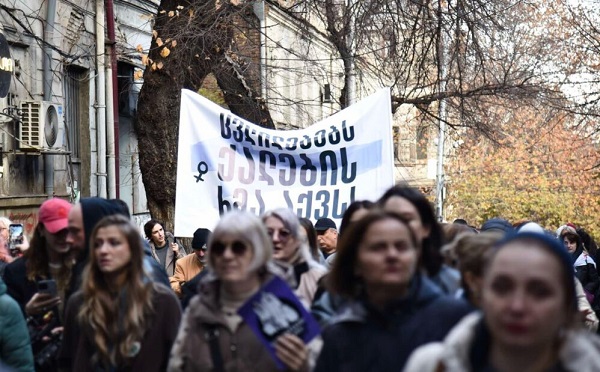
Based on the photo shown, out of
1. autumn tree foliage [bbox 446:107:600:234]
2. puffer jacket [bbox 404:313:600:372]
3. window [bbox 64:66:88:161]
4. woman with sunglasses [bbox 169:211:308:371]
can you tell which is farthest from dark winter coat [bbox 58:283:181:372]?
autumn tree foliage [bbox 446:107:600:234]

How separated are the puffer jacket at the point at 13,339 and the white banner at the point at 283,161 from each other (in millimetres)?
4783

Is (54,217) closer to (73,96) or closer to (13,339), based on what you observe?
(13,339)

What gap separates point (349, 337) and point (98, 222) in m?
1.89

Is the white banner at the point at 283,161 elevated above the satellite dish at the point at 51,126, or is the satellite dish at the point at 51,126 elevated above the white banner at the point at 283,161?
the satellite dish at the point at 51,126

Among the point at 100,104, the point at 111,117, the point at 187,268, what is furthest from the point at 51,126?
the point at 187,268

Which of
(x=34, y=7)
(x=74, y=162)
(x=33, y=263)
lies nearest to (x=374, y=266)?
(x=33, y=263)

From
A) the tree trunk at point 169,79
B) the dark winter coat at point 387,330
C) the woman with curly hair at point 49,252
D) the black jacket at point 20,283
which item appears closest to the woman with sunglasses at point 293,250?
the woman with curly hair at point 49,252

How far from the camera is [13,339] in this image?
18.8 ft

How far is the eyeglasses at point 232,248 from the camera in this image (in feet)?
16.1

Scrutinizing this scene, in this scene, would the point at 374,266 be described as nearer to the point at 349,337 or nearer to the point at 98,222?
the point at 349,337

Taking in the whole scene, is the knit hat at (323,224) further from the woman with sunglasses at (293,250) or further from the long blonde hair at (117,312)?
the long blonde hair at (117,312)

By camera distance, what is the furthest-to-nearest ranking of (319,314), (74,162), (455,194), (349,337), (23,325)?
1. (455,194)
2. (74,162)
3. (23,325)
4. (319,314)
5. (349,337)

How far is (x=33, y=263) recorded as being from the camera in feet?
21.5

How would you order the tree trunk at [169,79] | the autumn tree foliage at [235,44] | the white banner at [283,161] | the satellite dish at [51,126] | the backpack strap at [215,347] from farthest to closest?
the satellite dish at [51,126] < the tree trunk at [169,79] < the autumn tree foliage at [235,44] < the white banner at [283,161] < the backpack strap at [215,347]
